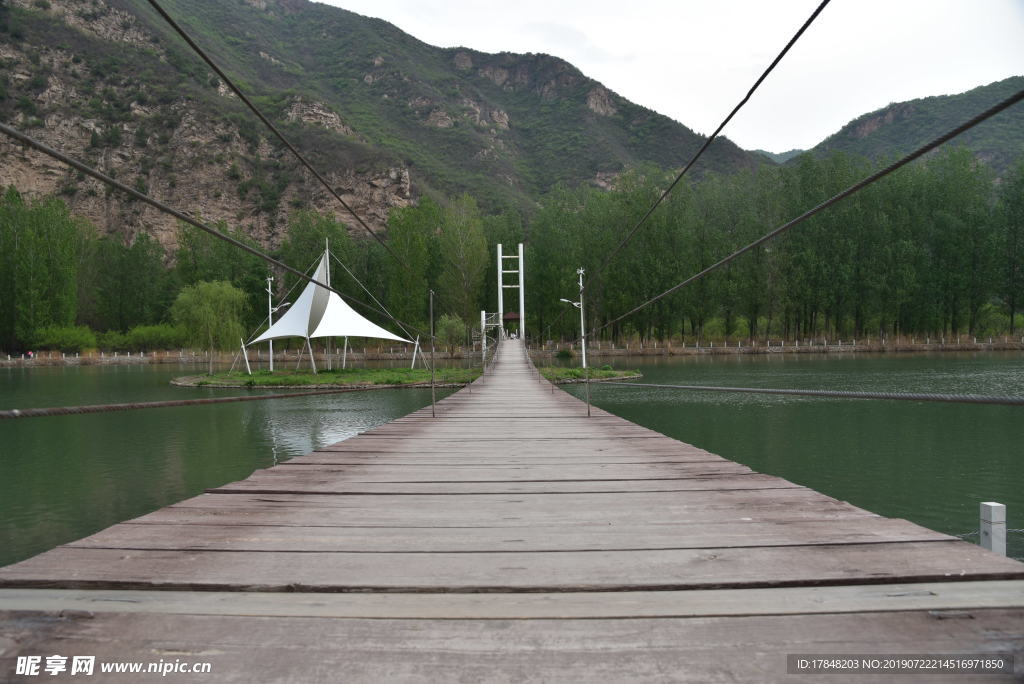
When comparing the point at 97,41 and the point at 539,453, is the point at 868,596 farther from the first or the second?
the point at 97,41

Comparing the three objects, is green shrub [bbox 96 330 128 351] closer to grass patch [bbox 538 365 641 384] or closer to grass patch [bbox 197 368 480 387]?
grass patch [bbox 197 368 480 387]

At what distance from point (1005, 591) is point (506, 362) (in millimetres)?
18198

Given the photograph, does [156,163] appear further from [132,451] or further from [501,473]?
[501,473]

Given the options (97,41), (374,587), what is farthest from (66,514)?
(97,41)

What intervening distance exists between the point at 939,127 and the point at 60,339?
95.9 metres

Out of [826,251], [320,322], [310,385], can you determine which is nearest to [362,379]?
[310,385]

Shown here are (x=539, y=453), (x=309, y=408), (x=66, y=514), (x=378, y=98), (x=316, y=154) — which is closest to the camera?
(x=539, y=453)

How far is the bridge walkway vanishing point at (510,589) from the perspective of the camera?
120 centimetres

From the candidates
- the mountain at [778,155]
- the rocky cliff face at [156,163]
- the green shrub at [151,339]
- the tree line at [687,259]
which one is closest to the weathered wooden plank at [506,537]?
the tree line at [687,259]

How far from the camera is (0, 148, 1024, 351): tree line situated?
120ft

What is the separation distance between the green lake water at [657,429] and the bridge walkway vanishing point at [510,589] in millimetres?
4012

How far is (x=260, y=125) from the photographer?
71500 millimetres

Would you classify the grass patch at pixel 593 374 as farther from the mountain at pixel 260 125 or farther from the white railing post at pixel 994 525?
the mountain at pixel 260 125

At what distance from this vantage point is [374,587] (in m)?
1.54
